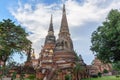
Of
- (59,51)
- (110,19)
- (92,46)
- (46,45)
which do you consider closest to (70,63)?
(59,51)

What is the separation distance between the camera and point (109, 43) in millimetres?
30875

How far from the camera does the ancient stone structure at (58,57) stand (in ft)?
177

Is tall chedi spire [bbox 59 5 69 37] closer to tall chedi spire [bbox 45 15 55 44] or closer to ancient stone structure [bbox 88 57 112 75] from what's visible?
tall chedi spire [bbox 45 15 55 44]

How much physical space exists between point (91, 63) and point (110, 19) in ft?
167

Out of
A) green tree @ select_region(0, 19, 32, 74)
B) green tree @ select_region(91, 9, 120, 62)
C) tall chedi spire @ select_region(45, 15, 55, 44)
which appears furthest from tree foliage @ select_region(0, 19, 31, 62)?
tall chedi spire @ select_region(45, 15, 55, 44)

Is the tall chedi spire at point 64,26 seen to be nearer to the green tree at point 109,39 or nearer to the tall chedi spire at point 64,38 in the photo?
the tall chedi spire at point 64,38

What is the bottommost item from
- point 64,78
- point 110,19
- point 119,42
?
point 64,78

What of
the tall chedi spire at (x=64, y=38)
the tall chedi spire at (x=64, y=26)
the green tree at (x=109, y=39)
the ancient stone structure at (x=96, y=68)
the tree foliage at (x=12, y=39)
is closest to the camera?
the green tree at (x=109, y=39)

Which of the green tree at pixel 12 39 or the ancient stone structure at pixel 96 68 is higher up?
the green tree at pixel 12 39

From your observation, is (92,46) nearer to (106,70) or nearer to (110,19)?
(110,19)

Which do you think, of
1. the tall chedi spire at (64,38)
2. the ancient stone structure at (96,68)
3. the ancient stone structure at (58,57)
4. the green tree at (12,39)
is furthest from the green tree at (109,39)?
the ancient stone structure at (96,68)

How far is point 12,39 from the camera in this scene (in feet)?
124

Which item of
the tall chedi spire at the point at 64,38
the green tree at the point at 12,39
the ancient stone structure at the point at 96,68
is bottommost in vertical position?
the ancient stone structure at the point at 96,68

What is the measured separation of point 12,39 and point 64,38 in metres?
35.7
